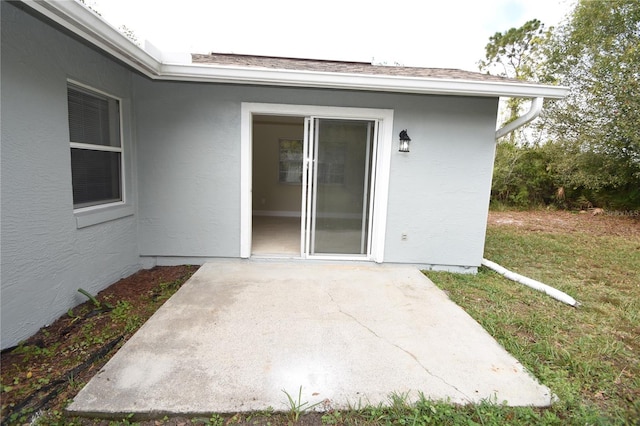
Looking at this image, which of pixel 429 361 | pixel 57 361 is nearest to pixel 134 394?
pixel 57 361

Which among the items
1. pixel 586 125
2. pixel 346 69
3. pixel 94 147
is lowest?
pixel 94 147

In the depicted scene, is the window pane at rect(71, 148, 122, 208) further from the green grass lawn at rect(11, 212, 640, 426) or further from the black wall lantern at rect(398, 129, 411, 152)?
the black wall lantern at rect(398, 129, 411, 152)

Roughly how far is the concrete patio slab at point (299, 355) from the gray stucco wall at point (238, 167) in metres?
1.01

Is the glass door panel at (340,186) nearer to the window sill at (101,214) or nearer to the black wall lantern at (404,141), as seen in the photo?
the black wall lantern at (404,141)

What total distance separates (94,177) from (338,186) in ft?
9.45

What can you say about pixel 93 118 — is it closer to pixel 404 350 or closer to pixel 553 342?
pixel 404 350

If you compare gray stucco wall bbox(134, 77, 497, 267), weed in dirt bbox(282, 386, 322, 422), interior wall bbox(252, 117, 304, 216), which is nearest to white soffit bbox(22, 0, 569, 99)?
gray stucco wall bbox(134, 77, 497, 267)

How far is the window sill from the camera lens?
3126 mm

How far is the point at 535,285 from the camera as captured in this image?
4.07 meters

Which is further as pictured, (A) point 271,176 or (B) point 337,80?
(A) point 271,176

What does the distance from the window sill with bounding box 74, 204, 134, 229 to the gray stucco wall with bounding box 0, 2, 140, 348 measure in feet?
0.22

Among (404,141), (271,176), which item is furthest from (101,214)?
(271,176)

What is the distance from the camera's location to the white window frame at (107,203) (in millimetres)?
3127

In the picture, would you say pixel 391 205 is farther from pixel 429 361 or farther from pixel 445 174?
pixel 429 361
